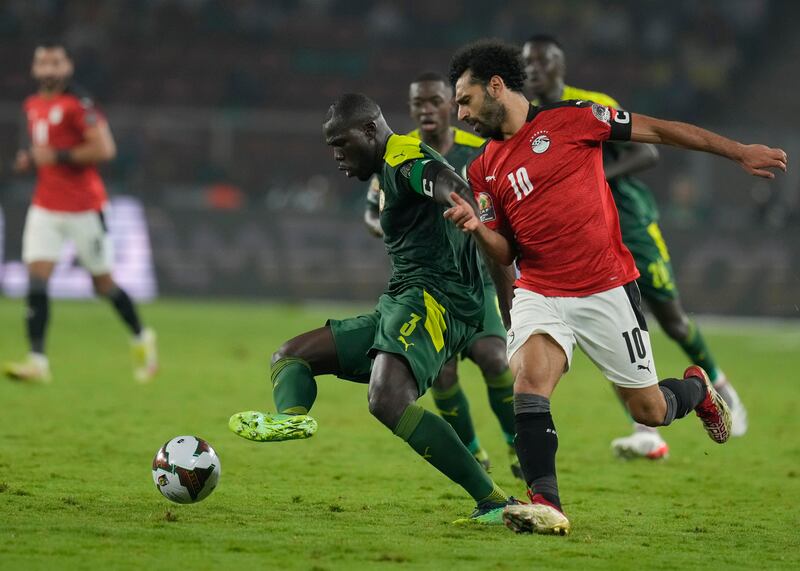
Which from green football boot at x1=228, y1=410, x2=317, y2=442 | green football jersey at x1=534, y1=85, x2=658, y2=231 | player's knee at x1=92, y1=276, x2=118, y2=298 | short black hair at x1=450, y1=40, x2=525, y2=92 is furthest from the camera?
player's knee at x1=92, y1=276, x2=118, y2=298

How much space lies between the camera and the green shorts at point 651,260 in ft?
28.2

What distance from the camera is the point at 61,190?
1176cm

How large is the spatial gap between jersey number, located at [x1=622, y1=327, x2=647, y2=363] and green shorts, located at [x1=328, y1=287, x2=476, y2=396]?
30.3 inches

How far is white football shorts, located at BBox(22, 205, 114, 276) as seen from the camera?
459 inches

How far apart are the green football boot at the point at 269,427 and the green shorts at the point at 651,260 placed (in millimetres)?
3646

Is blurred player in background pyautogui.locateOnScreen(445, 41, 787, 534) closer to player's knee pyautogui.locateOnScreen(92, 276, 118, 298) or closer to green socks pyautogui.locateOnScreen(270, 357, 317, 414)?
green socks pyautogui.locateOnScreen(270, 357, 317, 414)

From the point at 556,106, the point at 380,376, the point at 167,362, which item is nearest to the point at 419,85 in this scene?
the point at 556,106

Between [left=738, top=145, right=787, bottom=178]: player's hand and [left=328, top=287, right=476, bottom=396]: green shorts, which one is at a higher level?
[left=738, top=145, right=787, bottom=178]: player's hand

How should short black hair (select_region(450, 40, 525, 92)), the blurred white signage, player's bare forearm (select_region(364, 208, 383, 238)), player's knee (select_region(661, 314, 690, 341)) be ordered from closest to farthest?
short black hair (select_region(450, 40, 525, 92)), player's bare forearm (select_region(364, 208, 383, 238)), player's knee (select_region(661, 314, 690, 341)), the blurred white signage

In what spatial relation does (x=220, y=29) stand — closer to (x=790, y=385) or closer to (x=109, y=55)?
(x=109, y=55)

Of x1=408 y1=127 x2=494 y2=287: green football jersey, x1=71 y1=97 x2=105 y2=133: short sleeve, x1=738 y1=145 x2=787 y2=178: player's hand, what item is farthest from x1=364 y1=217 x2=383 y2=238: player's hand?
x1=71 y1=97 x2=105 y2=133: short sleeve

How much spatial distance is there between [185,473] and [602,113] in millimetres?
2677

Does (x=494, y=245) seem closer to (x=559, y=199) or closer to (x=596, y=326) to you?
(x=559, y=199)

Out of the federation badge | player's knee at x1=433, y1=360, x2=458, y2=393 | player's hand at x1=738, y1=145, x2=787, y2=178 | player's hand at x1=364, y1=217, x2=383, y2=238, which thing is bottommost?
player's knee at x1=433, y1=360, x2=458, y2=393
